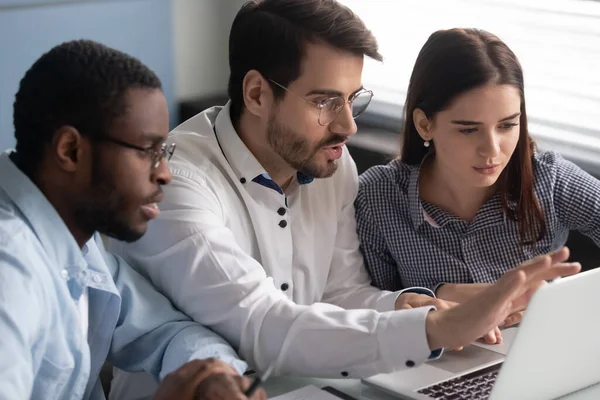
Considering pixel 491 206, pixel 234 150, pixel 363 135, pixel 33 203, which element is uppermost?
pixel 33 203

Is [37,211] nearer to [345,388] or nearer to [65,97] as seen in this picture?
[65,97]

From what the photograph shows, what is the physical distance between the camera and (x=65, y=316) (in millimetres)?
1318

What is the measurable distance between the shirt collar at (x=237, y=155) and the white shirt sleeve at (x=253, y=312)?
169mm

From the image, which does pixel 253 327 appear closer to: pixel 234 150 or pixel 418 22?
pixel 234 150

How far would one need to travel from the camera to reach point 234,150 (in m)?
1.83

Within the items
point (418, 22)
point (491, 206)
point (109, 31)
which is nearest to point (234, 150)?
point (491, 206)

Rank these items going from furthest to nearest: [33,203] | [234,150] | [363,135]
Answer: [363,135]
[234,150]
[33,203]

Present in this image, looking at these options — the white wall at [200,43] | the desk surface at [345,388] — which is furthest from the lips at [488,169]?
the white wall at [200,43]

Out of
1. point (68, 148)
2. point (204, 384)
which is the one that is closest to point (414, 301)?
point (204, 384)

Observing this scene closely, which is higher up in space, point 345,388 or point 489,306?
point 489,306

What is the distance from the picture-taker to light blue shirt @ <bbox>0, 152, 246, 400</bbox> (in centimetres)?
120

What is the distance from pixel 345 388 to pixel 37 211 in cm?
57

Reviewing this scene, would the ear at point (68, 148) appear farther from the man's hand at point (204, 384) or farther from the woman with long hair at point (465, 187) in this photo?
the woman with long hair at point (465, 187)

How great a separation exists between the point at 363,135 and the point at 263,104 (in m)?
0.99
